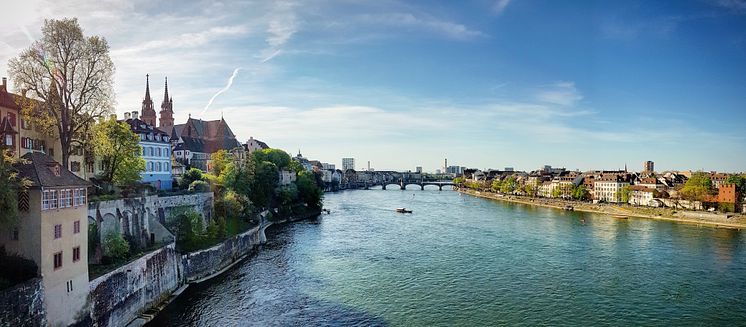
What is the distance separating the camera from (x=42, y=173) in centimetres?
2138

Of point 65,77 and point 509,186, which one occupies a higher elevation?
point 65,77

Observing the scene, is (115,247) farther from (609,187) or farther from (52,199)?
(609,187)

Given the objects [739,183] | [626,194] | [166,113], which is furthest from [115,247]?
[626,194]

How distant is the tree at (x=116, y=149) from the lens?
35.3 m

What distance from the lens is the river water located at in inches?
1165

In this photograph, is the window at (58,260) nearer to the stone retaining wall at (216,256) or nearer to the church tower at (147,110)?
the stone retaining wall at (216,256)

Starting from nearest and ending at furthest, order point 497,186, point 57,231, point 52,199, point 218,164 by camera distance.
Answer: point 52,199, point 57,231, point 218,164, point 497,186

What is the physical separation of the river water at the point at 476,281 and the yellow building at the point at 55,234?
6.40m

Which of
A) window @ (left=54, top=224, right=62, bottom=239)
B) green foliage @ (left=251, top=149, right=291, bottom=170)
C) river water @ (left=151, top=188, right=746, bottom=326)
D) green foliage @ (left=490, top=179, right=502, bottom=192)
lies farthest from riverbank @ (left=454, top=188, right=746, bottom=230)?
window @ (left=54, top=224, right=62, bottom=239)

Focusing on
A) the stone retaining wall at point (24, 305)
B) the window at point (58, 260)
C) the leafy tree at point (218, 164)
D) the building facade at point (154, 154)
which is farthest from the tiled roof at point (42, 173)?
the leafy tree at point (218, 164)

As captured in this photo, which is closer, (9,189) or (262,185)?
(9,189)

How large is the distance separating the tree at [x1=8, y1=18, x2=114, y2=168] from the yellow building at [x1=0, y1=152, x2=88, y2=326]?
760cm

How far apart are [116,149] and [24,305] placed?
1973 centimetres

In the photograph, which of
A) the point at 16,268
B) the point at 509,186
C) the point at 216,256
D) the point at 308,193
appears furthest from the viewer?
the point at 509,186
